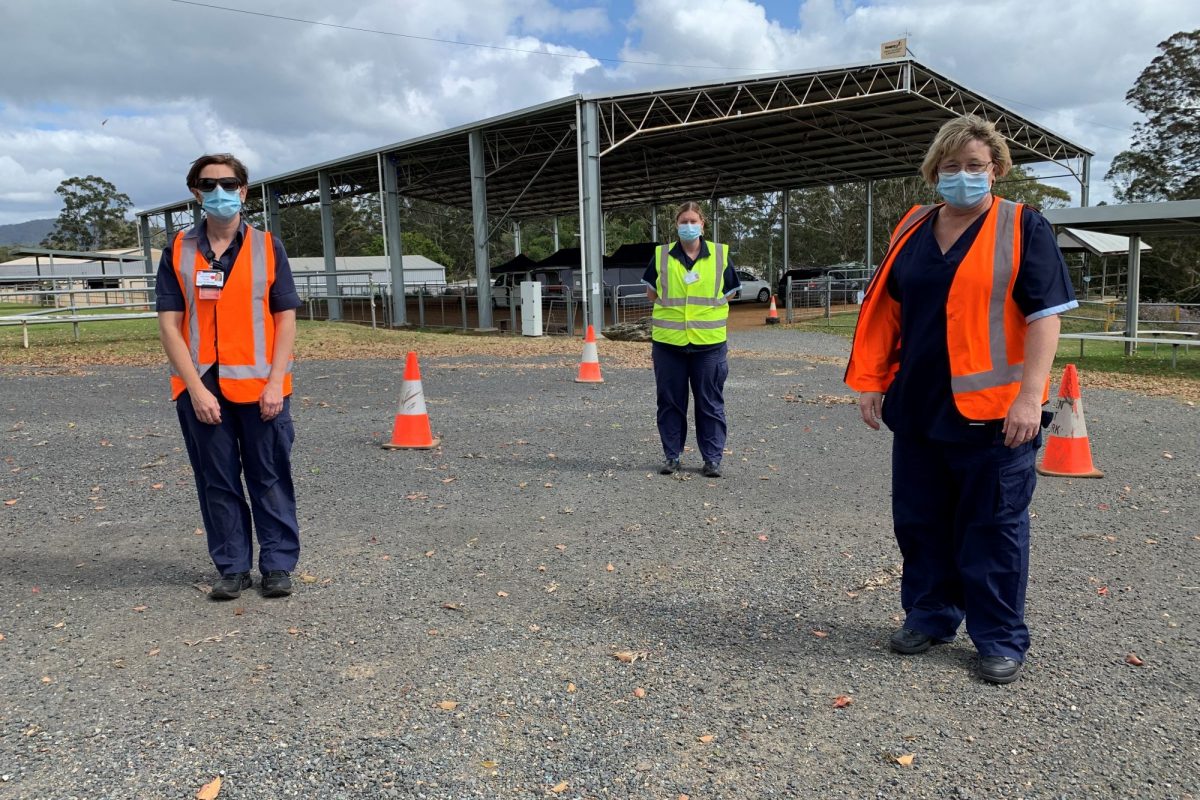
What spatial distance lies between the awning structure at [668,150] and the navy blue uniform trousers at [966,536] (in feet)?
53.4

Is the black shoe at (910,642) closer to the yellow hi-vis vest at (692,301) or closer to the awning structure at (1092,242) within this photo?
the yellow hi-vis vest at (692,301)

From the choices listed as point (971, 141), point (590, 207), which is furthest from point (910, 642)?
point (590, 207)

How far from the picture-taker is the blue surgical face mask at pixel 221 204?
3580 millimetres

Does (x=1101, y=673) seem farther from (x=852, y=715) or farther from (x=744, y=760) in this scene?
(x=744, y=760)

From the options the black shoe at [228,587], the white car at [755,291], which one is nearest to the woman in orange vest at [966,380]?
the black shoe at [228,587]

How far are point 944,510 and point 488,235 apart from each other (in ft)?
69.2

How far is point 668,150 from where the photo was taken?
3048cm

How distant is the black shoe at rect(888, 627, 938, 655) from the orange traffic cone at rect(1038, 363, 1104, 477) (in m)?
3.52

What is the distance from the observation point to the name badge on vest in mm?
3535

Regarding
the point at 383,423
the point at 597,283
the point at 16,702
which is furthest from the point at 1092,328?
the point at 16,702

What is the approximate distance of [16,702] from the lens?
9.50 ft

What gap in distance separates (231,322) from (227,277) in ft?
0.63

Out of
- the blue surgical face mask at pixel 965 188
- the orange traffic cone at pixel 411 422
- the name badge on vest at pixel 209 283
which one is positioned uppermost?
the blue surgical face mask at pixel 965 188

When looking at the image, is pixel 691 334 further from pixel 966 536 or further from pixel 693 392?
pixel 966 536
